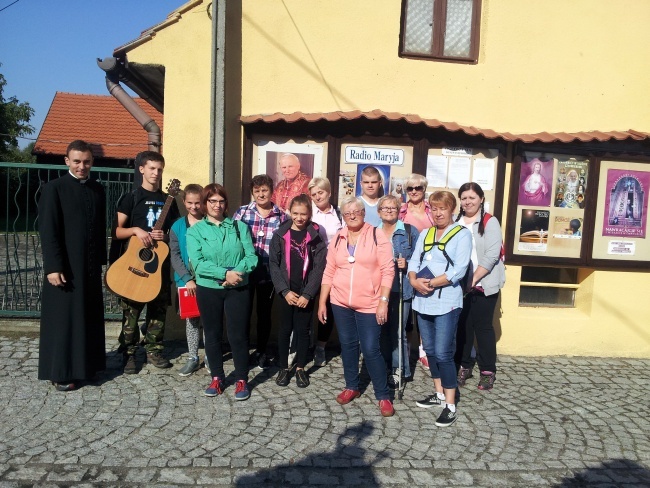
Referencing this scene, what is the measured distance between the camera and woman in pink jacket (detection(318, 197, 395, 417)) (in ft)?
14.5

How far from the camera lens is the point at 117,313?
22.2ft

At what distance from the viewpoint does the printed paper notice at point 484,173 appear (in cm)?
624

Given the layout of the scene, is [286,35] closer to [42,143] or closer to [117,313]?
[117,313]

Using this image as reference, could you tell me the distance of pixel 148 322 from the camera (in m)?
5.30

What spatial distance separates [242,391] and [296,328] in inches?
27.7

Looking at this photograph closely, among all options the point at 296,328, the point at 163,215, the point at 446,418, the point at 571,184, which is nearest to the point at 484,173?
the point at 571,184

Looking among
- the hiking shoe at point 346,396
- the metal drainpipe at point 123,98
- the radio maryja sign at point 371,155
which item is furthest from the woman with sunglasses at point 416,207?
the metal drainpipe at point 123,98

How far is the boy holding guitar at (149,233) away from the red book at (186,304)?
227 millimetres

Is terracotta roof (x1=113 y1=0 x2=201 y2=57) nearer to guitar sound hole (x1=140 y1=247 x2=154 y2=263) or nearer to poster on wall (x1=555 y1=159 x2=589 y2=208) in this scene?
guitar sound hole (x1=140 y1=247 x2=154 y2=263)

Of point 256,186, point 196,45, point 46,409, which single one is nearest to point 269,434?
point 46,409

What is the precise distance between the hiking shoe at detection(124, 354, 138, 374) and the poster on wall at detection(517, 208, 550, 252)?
417 centimetres

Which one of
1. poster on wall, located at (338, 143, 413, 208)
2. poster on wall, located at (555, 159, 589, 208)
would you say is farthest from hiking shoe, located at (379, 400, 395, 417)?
poster on wall, located at (555, 159, 589, 208)

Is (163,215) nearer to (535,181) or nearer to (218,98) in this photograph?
(218,98)

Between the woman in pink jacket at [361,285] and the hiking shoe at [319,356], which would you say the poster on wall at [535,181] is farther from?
the hiking shoe at [319,356]
